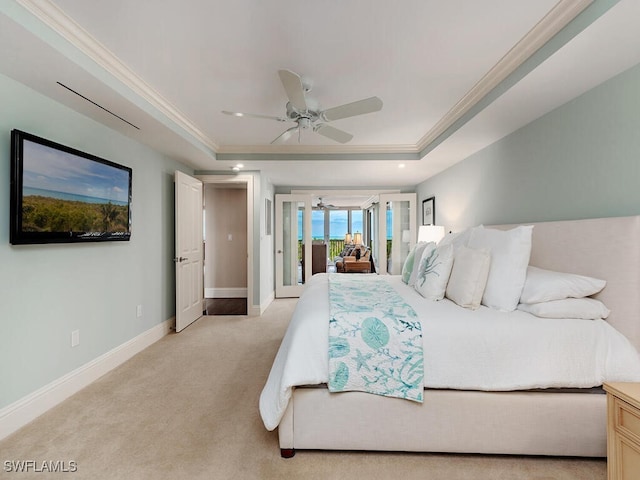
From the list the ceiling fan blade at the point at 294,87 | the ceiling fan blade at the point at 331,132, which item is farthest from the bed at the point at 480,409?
the ceiling fan blade at the point at 331,132

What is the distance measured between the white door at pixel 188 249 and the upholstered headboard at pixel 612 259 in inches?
153

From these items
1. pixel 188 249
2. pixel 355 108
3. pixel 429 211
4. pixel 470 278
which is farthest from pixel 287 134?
pixel 429 211

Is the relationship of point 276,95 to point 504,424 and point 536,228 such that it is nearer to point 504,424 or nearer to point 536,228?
point 536,228

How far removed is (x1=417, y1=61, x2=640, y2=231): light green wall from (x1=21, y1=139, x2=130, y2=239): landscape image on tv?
12.2ft

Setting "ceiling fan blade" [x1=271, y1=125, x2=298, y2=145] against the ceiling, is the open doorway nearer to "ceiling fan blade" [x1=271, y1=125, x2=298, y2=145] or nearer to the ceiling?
the ceiling

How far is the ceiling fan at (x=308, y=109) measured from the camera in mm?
1935

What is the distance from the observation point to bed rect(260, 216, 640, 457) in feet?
5.32

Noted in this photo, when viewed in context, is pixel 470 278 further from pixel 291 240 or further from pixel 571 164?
pixel 291 240

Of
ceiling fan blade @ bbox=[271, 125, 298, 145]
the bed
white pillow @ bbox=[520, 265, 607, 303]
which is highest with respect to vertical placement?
ceiling fan blade @ bbox=[271, 125, 298, 145]

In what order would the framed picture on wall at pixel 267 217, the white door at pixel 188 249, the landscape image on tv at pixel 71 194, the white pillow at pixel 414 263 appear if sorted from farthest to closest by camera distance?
the framed picture on wall at pixel 267 217
the white door at pixel 188 249
the white pillow at pixel 414 263
the landscape image on tv at pixel 71 194

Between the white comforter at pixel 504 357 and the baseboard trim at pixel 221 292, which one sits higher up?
the white comforter at pixel 504 357

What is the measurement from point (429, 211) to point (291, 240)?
268 centimetres

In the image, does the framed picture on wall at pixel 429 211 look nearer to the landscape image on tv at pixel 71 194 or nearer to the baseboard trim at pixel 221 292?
the baseboard trim at pixel 221 292

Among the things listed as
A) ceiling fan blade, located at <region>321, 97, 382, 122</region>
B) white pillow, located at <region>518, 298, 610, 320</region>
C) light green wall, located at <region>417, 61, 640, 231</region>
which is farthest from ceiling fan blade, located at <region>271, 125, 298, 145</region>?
white pillow, located at <region>518, 298, 610, 320</region>
